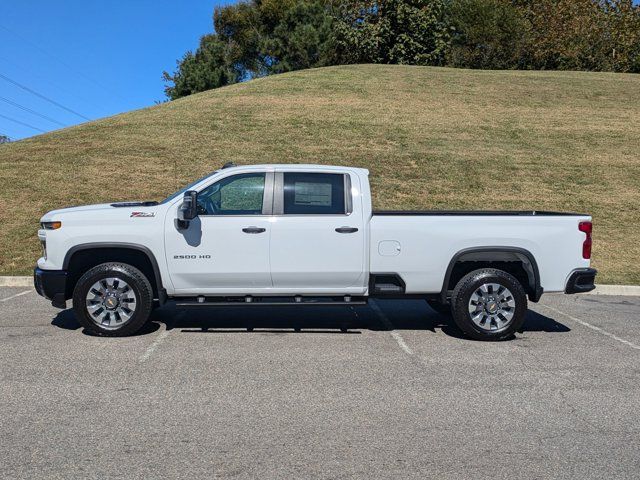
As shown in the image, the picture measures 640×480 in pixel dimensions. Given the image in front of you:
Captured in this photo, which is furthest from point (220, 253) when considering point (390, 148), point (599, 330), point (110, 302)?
point (390, 148)

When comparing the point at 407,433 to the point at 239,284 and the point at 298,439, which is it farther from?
the point at 239,284

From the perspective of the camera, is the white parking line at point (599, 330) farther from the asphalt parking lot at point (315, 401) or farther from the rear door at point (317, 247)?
the rear door at point (317, 247)

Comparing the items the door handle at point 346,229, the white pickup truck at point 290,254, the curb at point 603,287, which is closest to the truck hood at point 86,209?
the white pickup truck at point 290,254

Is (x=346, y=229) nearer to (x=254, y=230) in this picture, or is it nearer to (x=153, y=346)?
(x=254, y=230)

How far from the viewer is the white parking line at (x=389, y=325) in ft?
22.6

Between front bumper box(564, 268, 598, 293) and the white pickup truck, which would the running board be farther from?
front bumper box(564, 268, 598, 293)

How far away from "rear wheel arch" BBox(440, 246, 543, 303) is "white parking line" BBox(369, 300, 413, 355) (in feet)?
2.28

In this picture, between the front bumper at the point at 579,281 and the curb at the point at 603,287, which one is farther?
the curb at the point at 603,287

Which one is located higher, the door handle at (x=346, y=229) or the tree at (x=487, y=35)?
the tree at (x=487, y=35)

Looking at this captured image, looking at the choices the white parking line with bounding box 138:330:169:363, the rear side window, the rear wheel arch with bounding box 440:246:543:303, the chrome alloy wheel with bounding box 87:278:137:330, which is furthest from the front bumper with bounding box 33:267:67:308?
the rear wheel arch with bounding box 440:246:543:303

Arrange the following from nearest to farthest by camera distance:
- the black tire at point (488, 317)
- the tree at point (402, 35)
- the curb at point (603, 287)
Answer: the black tire at point (488, 317) → the curb at point (603, 287) → the tree at point (402, 35)

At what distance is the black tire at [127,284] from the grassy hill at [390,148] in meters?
5.63

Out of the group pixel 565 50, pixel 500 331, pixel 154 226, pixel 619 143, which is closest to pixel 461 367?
pixel 500 331

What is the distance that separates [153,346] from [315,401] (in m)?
2.43
